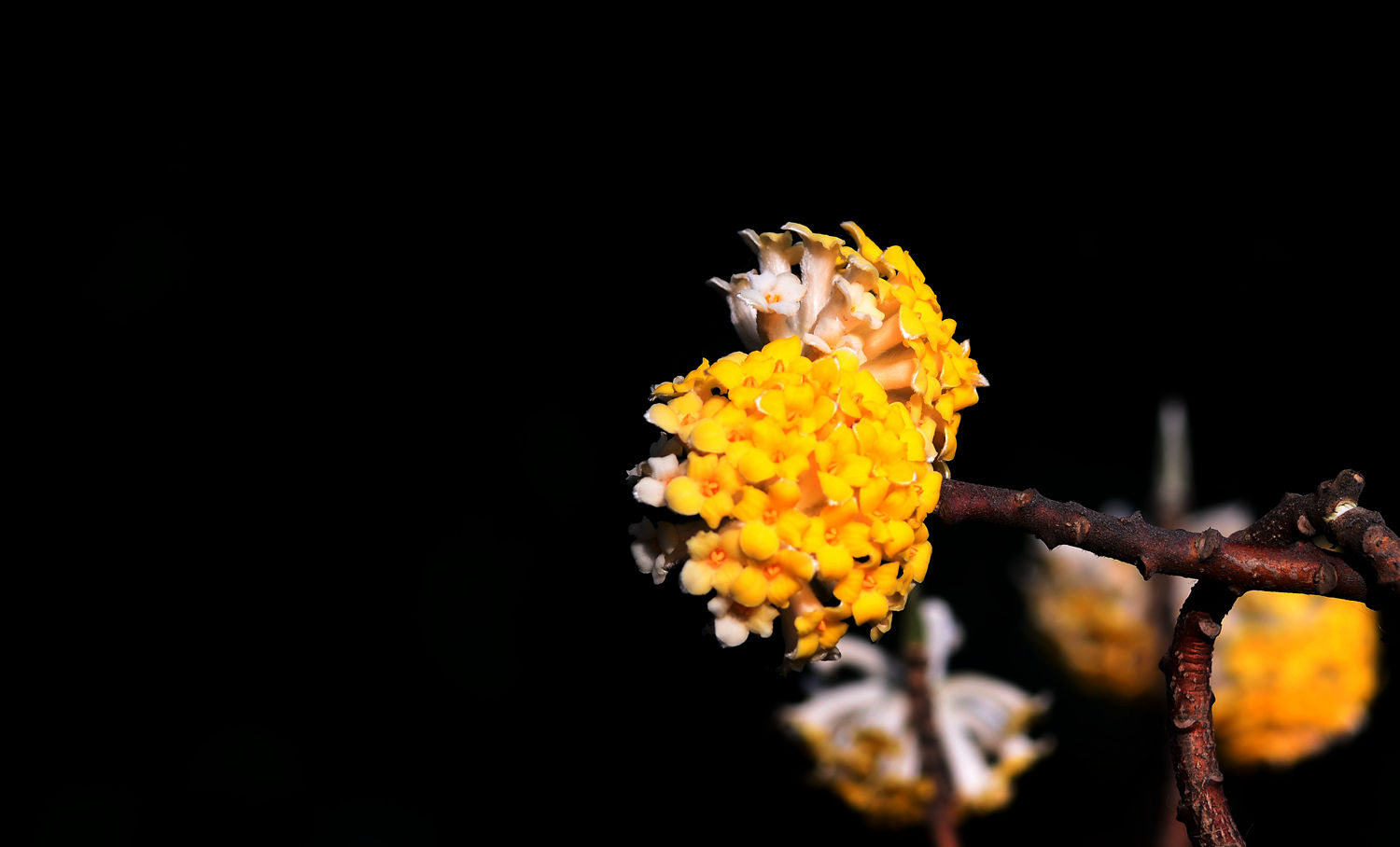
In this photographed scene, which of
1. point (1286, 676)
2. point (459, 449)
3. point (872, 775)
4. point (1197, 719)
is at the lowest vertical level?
point (1197, 719)

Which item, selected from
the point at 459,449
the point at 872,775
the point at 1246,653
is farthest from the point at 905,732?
the point at 459,449

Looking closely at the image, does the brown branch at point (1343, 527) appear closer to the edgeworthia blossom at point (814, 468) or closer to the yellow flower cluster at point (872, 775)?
the edgeworthia blossom at point (814, 468)

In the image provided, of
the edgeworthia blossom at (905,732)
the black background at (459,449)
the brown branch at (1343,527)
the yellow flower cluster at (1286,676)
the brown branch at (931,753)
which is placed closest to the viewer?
the brown branch at (1343,527)

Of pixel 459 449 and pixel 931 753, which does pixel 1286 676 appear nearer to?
pixel 931 753

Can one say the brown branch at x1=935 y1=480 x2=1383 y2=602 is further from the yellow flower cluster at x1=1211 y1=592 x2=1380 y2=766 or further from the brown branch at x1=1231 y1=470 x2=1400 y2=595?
the yellow flower cluster at x1=1211 y1=592 x2=1380 y2=766

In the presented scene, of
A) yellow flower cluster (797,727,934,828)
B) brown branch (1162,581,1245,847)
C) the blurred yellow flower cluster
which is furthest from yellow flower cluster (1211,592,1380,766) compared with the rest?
brown branch (1162,581,1245,847)

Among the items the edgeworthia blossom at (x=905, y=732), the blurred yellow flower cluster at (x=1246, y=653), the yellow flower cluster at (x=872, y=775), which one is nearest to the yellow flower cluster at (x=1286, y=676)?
the blurred yellow flower cluster at (x=1246, y=653)
